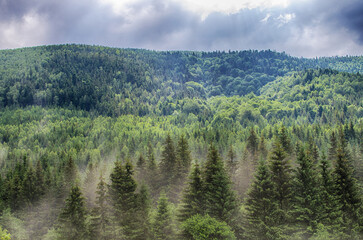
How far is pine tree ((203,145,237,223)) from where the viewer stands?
155 ft

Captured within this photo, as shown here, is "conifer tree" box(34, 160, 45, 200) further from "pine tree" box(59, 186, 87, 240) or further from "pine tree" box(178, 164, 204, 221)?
"pine tree" box(178, 164, 204, 221)

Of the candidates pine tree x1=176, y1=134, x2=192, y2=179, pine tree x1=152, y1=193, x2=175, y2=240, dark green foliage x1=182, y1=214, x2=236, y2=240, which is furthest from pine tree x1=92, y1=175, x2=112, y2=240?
pine tree x1=176, y1=134, x2=192, y2=179

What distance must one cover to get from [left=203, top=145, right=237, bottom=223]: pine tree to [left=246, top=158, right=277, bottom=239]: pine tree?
2.67 m

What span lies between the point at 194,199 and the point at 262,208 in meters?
9.99

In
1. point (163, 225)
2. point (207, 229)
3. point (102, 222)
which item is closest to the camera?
point (207, 229)

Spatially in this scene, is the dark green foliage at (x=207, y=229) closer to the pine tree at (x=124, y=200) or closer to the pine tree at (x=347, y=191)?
the pine tree at (x=124, y=200)

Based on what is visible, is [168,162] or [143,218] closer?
[143,218]

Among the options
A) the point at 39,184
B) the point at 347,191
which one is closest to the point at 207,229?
the point at 347,191

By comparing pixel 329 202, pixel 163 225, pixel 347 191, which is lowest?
pixel 163 225

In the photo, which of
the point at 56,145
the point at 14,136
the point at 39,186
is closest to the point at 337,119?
the point at 56,145

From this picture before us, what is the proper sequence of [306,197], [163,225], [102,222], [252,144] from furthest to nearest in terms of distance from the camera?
1. [252,144]
2. [102,222]
3. [163,225]
4. [306,197]

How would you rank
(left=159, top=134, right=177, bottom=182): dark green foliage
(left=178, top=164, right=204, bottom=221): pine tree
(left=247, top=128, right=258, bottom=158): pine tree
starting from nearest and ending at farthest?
1. (left=178, top=164, right=204, bottom=221): pine tree
2. (left=159, top=134, right=177, bottom=182): dark green foliage
3. (left=247, top=128, right=258, bottom=158): pine tree

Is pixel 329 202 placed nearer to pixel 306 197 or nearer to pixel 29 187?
pixel 306 197

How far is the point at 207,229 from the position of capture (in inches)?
1608
